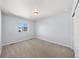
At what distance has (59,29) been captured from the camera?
4402 millimetres

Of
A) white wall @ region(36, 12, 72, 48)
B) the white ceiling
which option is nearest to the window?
white wall @ region(36, 12, 72, 48)

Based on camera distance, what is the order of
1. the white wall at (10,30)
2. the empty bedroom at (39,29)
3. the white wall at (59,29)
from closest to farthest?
the empty bedroom at (39,29) → the white wall at (59,29) → the white wall at (10,30)

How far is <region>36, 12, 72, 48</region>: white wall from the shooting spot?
148 inches

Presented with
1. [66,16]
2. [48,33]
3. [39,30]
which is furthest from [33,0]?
[39,30]

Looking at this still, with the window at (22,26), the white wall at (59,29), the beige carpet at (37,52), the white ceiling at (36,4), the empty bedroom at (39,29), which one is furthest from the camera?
the window at (22,26)

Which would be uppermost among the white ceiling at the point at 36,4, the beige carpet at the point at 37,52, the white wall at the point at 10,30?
the white ceiling at the point at 36,4

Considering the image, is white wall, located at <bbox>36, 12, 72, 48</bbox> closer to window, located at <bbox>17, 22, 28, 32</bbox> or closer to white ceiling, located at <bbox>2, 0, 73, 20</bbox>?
white ceiling, located at <bbox>2, 0, 73, 20</bbox>

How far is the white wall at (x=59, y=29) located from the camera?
3752 mm

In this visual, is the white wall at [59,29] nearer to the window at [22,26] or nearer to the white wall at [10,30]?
the window at [22,26]

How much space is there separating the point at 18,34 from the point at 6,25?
55.1 inches

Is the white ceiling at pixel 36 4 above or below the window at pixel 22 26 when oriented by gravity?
above

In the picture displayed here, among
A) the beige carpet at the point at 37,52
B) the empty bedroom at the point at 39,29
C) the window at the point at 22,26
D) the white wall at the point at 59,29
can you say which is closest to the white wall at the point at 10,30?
the empty bedroom at the point at 39,29

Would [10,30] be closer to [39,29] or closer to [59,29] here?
[39,29]

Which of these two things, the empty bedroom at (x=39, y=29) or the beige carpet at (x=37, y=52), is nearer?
the beige carpet at (x=37, y=52)
